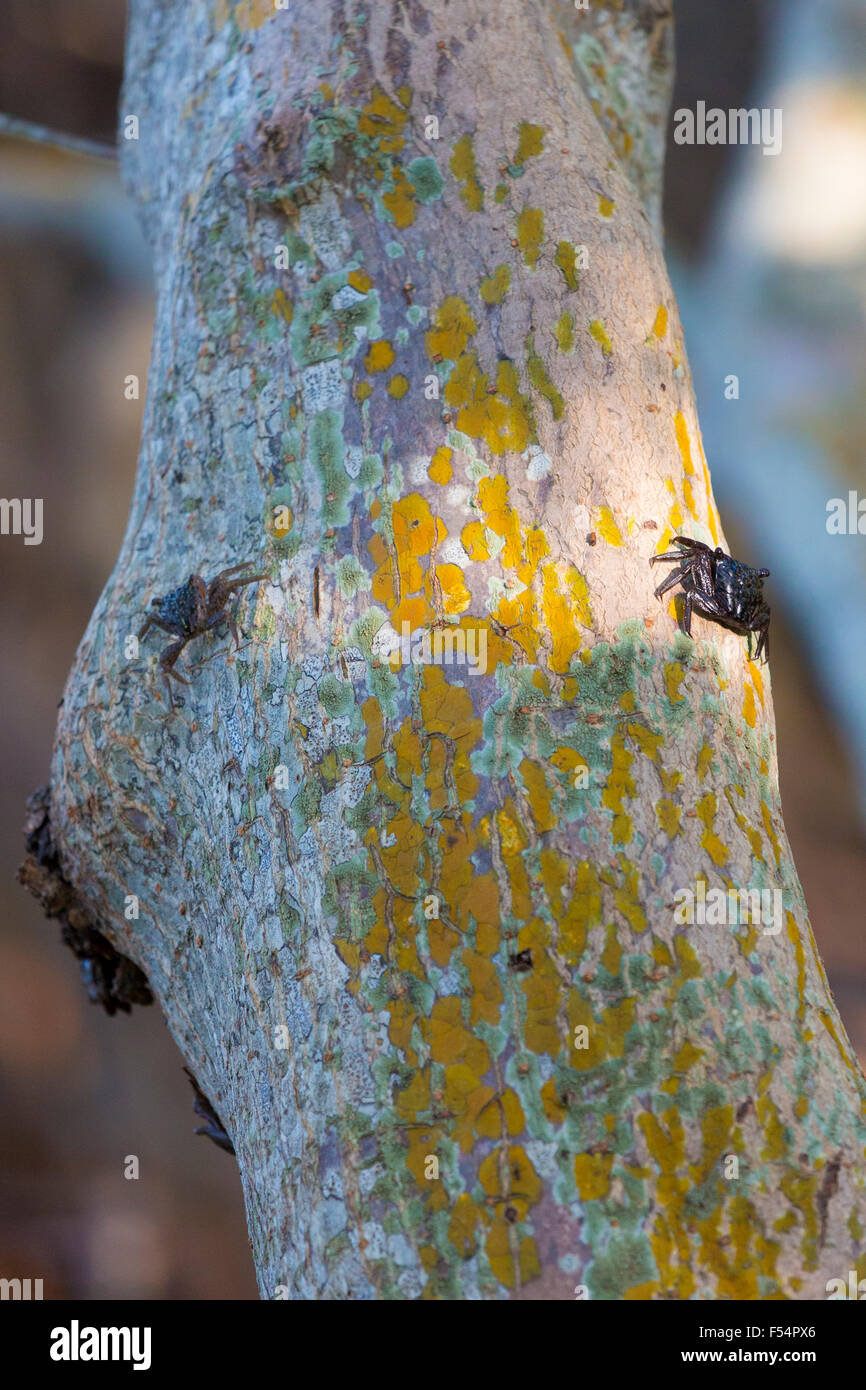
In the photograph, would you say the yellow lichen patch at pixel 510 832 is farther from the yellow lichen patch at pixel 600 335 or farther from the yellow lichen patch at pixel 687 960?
the yellow lichen patch at pixel 600 335

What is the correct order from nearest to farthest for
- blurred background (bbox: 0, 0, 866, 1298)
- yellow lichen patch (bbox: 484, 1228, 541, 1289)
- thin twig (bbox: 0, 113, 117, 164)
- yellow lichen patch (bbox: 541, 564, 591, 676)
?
yellow lichen patch (bbox: 484, 1228, 541, 1289) → yellow lichen patch (bbox: 541, 564, 591, 676) → thin twig (bbox: 0, 113, 117, 164) → blurred background (bbox: 0, 0, 866, 1298)

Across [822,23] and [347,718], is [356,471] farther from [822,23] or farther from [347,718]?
[822,23]

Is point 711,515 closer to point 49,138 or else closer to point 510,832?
point 510,832

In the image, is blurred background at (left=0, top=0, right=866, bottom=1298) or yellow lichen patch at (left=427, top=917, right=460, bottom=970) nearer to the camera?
yellow lichen patch at (left=427, top=917, right=460, bottom=970)

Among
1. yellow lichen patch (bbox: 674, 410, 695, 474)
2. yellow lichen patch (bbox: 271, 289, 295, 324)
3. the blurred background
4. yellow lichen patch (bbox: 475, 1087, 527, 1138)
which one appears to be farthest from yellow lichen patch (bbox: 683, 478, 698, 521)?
the blurred background

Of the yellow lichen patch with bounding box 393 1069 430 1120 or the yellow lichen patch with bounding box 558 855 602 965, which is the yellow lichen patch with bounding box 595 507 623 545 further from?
the yellow lichen patch with bounding box 393 1069 430 1120

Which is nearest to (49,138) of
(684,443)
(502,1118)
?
(684,443)

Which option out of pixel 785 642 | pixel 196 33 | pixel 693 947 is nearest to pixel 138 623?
pixel 693 947
